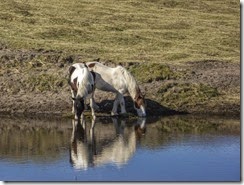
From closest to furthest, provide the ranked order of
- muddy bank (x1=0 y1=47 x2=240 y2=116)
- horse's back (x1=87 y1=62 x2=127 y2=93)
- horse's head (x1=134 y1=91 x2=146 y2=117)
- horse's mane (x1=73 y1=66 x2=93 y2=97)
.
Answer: horse's mane (x1=73 y1=66 x2=93 y2=97) < horse's head (x1=134 y1=91 x2=146 y2=117) < horse's back (x1=87 y1=62 x2=127 y2=93) < muddy bank (x1=0 y1=47 x2=240 y2=116)

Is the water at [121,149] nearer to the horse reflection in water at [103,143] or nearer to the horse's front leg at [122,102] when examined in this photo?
the horse reflection in water at [103,143]

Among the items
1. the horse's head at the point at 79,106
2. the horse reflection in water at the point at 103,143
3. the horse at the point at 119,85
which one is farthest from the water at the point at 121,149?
the horse at the point at 119,85

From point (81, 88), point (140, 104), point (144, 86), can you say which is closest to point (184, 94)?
point (144, 86)

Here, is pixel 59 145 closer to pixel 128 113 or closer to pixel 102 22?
pixel 128 113

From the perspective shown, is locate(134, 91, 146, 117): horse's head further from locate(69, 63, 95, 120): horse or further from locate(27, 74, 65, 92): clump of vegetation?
locate(27, 74, 65, 92): clump of vegetation

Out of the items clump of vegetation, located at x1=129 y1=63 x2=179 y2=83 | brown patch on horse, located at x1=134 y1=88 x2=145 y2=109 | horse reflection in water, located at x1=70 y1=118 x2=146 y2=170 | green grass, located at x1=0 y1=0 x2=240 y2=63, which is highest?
green grass, located at x1=0 y1=0 x2=240 y2=63

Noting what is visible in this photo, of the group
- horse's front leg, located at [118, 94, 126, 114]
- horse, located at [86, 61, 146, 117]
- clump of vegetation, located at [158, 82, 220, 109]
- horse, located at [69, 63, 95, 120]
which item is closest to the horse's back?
horse, located at [86, 61, 146, 117]

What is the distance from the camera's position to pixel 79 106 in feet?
83.3

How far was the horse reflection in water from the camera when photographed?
737 inches

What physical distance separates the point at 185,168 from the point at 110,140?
15.2 feet

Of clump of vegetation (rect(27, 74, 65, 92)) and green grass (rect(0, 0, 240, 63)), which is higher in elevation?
green grass (rect(0, 0, 240, 63))

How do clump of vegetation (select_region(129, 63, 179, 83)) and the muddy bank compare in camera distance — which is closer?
the muddy bank

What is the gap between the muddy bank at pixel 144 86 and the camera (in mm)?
26750

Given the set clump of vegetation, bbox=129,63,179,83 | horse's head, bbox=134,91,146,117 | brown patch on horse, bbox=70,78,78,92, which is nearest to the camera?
horse's head, bbox=134,91,146,117
